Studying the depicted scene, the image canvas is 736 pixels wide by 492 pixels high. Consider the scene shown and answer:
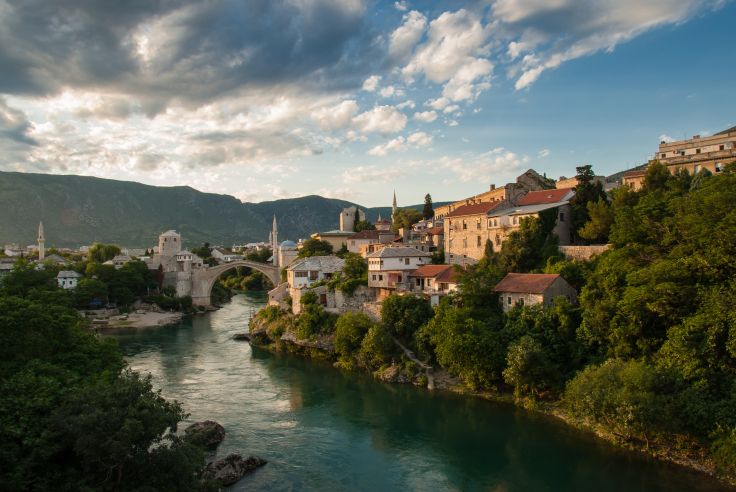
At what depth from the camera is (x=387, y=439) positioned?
1994 centimetres

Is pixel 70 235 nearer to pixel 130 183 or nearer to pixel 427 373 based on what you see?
pixel 130 183

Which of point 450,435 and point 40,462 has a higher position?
point 40,462

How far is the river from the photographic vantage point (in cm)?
1614

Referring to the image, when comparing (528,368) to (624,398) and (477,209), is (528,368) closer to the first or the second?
(624,398)

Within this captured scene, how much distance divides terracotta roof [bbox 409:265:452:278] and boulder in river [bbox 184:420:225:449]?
1573 cm

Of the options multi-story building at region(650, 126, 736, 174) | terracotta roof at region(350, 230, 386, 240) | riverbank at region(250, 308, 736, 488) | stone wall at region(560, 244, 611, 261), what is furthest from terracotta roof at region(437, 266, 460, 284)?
terracotta roof at region(350, 230, 386, 240)

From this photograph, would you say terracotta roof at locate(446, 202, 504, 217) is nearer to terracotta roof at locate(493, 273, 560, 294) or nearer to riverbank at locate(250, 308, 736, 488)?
terracotta roof at locate(493, 273, 560, 294)

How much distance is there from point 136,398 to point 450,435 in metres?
12.3

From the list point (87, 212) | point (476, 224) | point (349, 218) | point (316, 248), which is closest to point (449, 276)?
point (476, 224)

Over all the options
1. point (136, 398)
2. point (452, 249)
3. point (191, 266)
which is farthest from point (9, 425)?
point (191, 266)

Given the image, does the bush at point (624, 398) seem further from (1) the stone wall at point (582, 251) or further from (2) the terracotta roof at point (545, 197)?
(2) the terracotta roof at point (545, 197)

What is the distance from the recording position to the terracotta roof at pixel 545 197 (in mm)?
33181

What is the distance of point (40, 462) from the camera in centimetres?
1097

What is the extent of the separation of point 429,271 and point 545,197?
9726 millimetres
